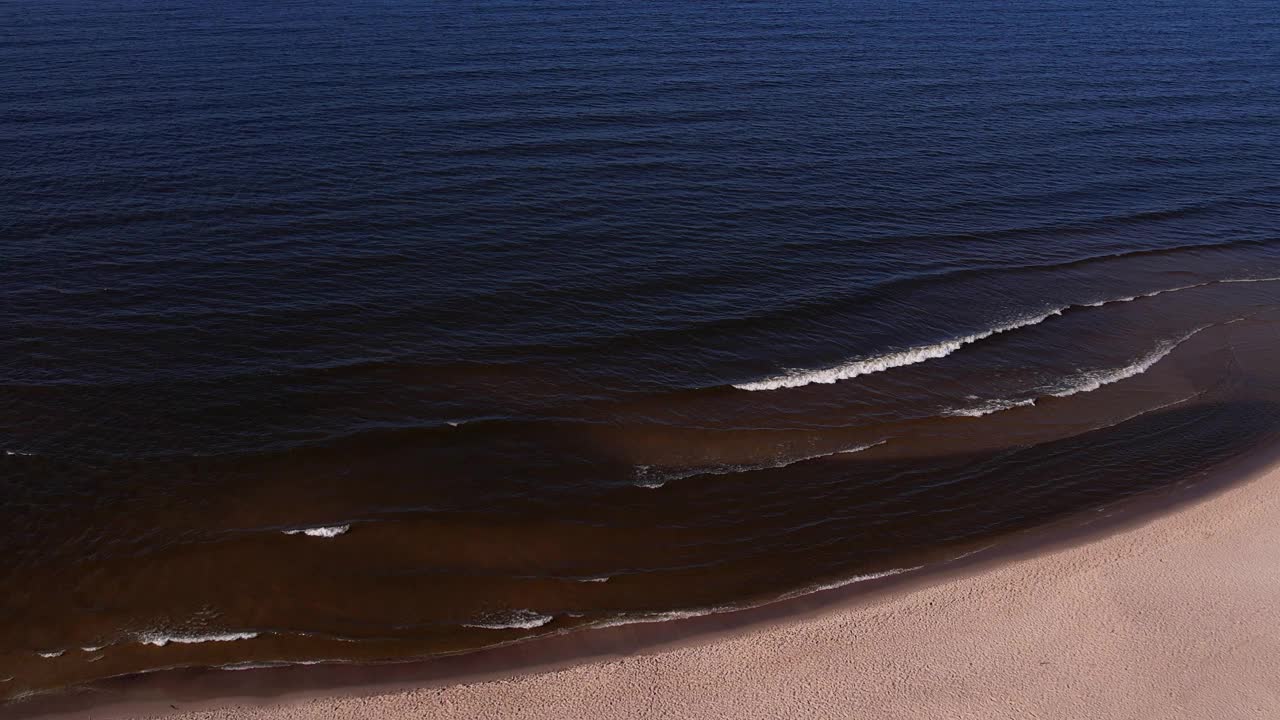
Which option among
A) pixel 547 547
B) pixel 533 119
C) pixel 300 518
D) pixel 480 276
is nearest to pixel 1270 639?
pixel 547 547

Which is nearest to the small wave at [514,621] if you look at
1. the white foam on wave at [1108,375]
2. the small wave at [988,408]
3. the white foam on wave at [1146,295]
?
the small wave at [988,408]

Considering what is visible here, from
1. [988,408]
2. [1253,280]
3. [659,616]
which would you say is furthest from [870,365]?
[1253,280]

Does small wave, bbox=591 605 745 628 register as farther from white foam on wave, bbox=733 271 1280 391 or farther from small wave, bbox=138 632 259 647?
white foam on wave, bbox=733 271 1280 391

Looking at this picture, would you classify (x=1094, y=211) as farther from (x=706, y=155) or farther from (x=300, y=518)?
(x=300, y=518)

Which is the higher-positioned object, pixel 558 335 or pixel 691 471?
pixel 558 335

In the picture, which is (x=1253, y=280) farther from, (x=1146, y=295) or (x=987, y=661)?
(x=987, y=661)

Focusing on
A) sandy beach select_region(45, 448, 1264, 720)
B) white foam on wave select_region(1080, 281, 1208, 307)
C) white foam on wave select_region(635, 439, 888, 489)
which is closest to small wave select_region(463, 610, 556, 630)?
sandy beach select_region(45, 448, 1264, 720)

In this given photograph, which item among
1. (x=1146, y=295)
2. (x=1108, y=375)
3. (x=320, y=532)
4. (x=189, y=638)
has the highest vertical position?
(x=189, y=638)

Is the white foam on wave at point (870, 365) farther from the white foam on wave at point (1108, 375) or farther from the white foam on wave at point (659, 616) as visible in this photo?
the white foam on wave at point (659, 616)
